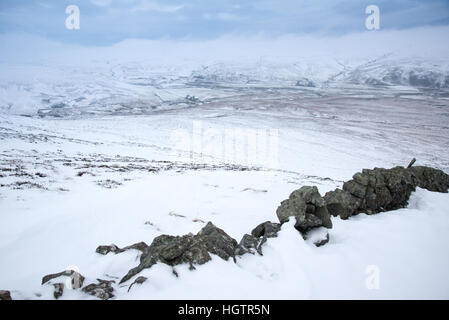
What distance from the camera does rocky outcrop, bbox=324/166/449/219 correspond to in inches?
345

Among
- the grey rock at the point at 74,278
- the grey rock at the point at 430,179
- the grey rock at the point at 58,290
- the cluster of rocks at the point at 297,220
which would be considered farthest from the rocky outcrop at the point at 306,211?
the grey rock at the point at 430,179

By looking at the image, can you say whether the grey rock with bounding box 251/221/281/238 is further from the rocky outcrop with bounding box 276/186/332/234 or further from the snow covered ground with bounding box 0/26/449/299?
the rocky outcrop with bounding box 276/186/332/234

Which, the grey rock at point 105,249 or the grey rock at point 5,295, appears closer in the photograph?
the grey rock at point 5,295

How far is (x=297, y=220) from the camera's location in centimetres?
720

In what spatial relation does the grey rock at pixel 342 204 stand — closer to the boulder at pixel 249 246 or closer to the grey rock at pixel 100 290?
the boulder at pixel 249 246

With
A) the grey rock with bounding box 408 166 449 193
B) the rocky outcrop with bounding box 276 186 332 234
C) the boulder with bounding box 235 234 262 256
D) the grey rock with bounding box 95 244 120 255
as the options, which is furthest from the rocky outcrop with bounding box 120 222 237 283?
the grey rock with bounding box 408 166 449 193

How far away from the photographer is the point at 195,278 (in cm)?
498

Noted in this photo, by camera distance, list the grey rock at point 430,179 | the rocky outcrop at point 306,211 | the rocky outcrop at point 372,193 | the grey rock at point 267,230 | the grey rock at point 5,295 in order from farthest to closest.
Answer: the grey rock at point 430,179 → the rocky outcrop at point 372,193 → the rocky outcrop at point 306,211 → the grey rock at point 267,230 → the grey rock at point 5,295

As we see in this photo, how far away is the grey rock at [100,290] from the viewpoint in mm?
4742

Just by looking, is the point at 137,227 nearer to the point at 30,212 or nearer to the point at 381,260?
the point at 30,212

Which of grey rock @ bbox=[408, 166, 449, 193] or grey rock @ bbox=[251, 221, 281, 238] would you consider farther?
grey rock @ bbox=[408, 166, 449, 193]

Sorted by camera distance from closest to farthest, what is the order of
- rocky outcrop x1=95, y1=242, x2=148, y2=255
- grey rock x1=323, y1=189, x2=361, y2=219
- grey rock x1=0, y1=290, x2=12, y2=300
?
grey rock x1=0, y1=290, x2=12, y2=300
rocky outcrop x1=95, y1=242, x2=148, y2=255
grey rock x1=323, y1=189, x2=361, y2=219

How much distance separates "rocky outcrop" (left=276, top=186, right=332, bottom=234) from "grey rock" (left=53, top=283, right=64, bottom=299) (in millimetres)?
5458
